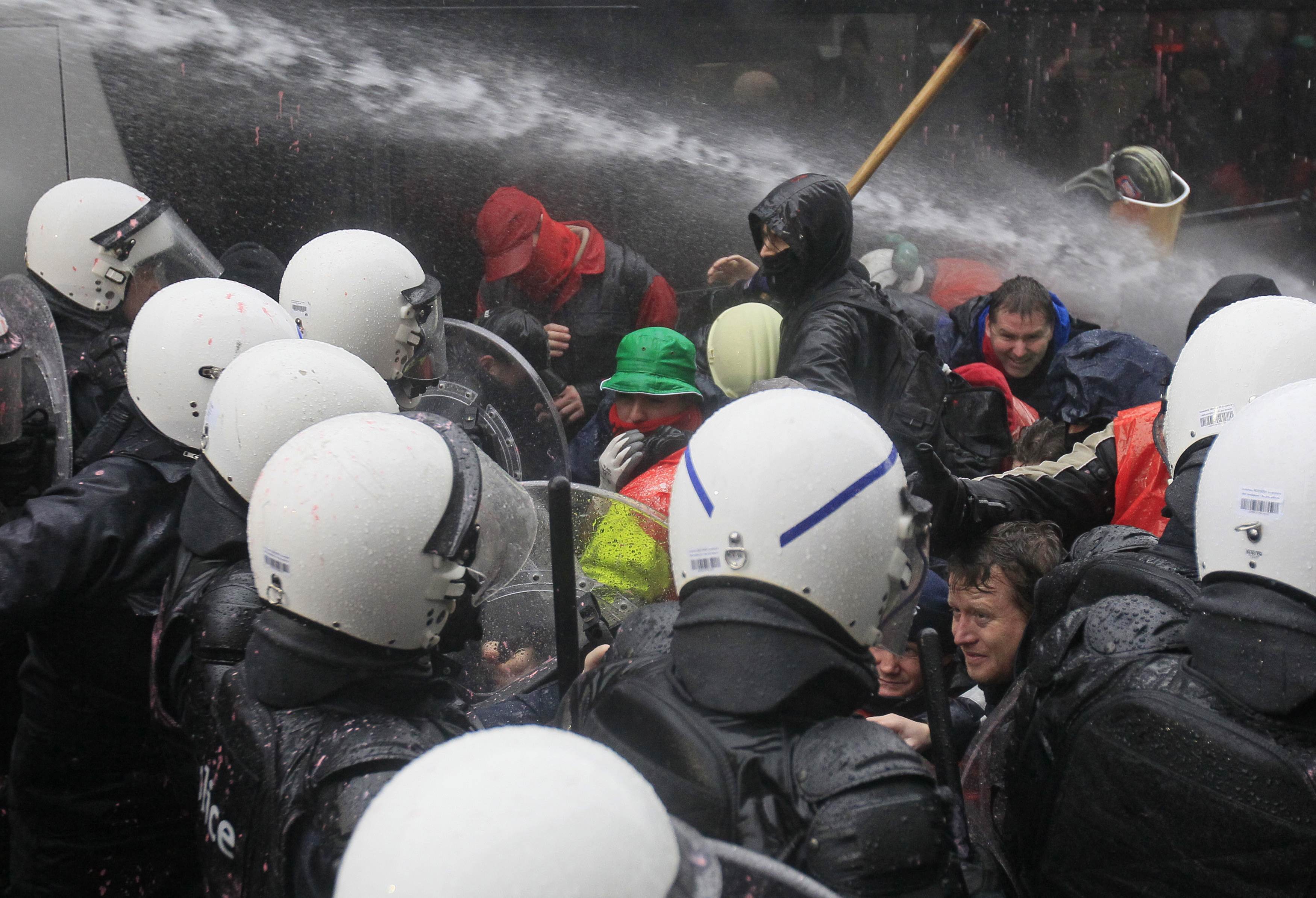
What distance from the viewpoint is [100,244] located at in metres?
3.53

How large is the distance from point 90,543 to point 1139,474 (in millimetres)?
2669

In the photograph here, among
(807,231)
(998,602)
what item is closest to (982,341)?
(807,231)

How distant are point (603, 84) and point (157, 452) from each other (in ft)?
15.5

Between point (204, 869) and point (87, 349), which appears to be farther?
point (87, 349)

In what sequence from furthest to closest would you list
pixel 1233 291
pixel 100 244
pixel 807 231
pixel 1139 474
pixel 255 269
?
pixel 255 269, pixel 1233 291, pixel 807 231, pixel 100 244, pixel 1139 474

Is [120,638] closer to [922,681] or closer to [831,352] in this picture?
[922,681]

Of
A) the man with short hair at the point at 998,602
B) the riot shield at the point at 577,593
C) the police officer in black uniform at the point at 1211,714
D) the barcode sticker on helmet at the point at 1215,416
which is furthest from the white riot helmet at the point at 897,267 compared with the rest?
the police officer in black uniform at the point at 1211,714

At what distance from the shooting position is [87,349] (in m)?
3.36

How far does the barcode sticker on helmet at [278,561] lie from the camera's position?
5.75ft

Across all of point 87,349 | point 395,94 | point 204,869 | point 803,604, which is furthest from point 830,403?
point 395,94

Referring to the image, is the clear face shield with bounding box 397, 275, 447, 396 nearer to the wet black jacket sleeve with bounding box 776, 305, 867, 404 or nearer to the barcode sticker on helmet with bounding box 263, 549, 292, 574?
the wet black jacket sleeve with bounding box 776, 305, 867, 404

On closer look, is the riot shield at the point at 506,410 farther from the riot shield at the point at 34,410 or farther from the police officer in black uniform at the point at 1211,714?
the police officer in black uniform at the point at 1211,714

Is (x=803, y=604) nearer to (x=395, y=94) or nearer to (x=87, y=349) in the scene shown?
(x=87, y=349)

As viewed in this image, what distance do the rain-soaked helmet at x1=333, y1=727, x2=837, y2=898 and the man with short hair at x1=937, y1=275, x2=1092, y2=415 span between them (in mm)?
3795
